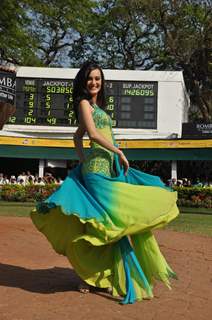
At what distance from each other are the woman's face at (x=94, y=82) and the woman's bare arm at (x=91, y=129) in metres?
0.17

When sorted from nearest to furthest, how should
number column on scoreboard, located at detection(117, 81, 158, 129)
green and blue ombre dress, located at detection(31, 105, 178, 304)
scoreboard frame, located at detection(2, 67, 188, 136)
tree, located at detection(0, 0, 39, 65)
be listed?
1. green and blue ombre dress, located at detection(31, 105, 178, 304)
2. tree, located at detection(0, 0, 39, 65)
3. number column on scoreboard, located at detection(117, 81, 158, 129)
4. scoreboard frame, located at detection(2, 67, 188, 136)

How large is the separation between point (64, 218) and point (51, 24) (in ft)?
107

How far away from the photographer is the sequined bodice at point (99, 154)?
468 centimetres

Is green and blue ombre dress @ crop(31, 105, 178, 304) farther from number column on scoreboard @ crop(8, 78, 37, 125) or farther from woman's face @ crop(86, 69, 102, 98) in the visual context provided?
number column on scoreboard @ crop(8, 78, 37, 125)

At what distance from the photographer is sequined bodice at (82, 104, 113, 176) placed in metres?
4.68

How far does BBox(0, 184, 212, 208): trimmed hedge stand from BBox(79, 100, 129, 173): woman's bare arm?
57.4ft

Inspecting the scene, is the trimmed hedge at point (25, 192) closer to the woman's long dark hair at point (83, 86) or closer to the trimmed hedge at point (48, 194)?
the trimmed hedge at point (48, 194)

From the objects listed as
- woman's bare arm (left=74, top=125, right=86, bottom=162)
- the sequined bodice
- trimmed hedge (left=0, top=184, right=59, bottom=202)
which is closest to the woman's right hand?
the sequined bodice

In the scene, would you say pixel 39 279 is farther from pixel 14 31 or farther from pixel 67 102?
pixel 67 102

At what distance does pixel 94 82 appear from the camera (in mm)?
4785

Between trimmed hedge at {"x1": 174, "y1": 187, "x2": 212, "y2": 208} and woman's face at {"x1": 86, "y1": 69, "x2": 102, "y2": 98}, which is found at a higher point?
woman's face at {"x1": 86, "y1": 69, "x2": 102, "y2": 98}

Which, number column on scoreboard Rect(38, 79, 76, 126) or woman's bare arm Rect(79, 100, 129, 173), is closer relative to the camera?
woman's bare arm Rect(79, 100, 129, 173)

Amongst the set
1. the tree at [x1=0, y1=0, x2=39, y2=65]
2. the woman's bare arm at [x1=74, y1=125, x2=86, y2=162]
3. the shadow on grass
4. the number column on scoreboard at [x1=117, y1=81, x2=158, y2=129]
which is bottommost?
the shadow on grass

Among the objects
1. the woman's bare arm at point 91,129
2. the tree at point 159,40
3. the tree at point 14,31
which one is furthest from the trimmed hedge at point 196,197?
the woman's bare arm at point 91,129
